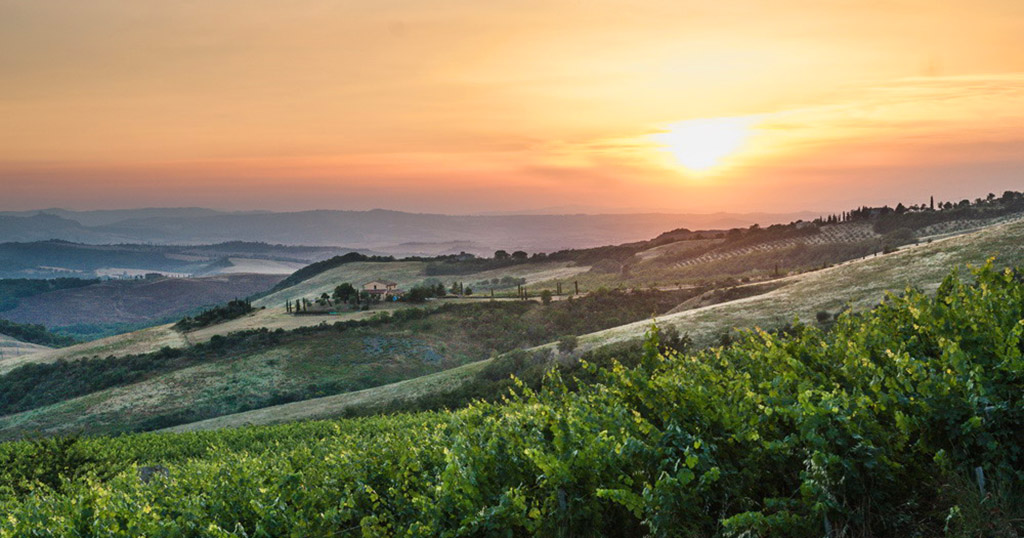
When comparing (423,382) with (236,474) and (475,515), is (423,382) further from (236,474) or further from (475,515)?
(475,515)

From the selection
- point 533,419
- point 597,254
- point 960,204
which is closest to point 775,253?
point 960,204

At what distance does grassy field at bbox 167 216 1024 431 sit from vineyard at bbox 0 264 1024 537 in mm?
38996

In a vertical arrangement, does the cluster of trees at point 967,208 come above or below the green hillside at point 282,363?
above

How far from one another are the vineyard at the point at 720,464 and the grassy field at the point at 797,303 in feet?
128

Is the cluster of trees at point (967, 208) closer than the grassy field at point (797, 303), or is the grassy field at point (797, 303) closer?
the grassy field at point (797, 303)

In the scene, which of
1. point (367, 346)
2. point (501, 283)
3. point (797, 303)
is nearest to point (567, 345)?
point (797, 303)

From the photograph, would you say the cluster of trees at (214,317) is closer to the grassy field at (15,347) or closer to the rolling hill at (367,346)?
the rolling hill at (367,346)

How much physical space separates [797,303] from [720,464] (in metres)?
50.5

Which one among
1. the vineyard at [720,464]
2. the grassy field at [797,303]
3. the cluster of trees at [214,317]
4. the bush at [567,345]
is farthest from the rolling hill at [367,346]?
the vineyard at [720,464]

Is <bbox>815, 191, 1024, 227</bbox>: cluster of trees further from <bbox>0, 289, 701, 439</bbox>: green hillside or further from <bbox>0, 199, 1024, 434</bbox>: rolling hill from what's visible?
<bbox>0, 289, 701, 439</bbox>: green hillside

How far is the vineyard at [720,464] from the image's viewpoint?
318 inches

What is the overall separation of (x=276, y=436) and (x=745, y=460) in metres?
28.3

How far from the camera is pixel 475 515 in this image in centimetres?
894

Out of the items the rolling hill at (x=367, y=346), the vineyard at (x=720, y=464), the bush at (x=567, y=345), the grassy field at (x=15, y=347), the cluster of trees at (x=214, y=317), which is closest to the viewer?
the vineyard at (x=720, y=464)
